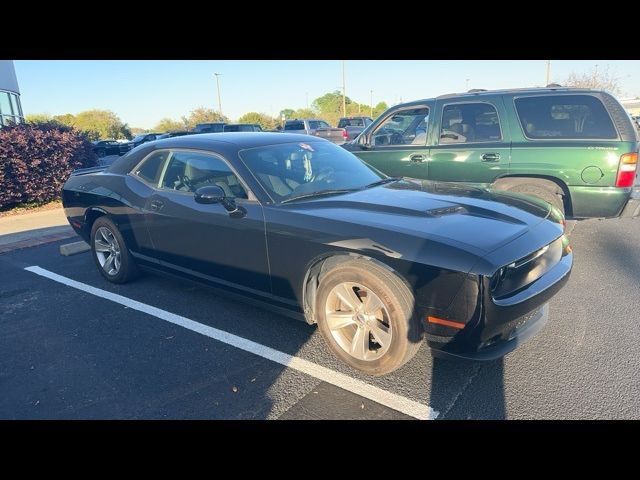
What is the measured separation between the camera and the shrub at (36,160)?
920cm

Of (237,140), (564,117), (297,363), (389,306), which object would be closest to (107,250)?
(237,140)

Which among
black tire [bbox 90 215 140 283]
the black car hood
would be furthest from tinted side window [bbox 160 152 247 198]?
black tire [bbox 90 215 140 283]

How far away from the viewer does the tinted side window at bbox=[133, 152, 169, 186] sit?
13.3ft

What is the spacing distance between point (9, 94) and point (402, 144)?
2119 cm

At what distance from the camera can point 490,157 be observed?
507 cm

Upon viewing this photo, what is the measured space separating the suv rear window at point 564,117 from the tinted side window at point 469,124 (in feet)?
1.05

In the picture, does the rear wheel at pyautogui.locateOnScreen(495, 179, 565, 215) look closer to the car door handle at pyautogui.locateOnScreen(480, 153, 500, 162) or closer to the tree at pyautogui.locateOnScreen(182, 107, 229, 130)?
the car door handle at pyautogui.locateOnScreen(480, 153, 500, 162)

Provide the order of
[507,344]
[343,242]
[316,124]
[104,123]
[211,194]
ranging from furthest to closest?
[104,123]
[316,124]
[211,194]
[343,242]
[507,344]

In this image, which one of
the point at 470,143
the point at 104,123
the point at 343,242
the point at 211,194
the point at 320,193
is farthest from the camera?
the point at 104,123

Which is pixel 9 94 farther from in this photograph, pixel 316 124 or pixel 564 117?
pixel 564 117

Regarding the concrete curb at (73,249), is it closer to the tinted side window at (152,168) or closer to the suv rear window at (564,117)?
the tinted side window at (152,168)

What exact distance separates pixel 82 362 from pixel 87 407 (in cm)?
64

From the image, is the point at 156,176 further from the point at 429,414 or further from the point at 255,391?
the point at 429,414

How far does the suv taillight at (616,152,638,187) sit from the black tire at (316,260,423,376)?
11.1 ft
